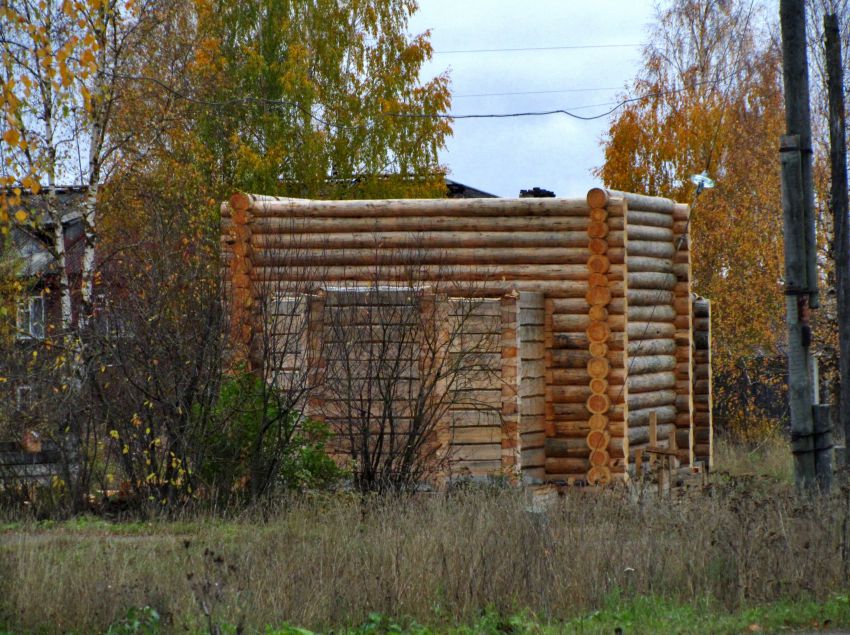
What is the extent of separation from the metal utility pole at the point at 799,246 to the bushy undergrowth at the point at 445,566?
0.71m

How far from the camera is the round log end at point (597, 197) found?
16609 millimetres

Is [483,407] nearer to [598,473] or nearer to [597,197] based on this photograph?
[598,473]

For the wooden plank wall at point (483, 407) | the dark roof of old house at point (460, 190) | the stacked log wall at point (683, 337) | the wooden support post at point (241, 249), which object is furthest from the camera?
the dark roof of old house at point (460, 190)

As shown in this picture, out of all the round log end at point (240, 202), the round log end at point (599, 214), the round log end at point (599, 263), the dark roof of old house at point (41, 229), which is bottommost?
the round log end at point (599, 263)

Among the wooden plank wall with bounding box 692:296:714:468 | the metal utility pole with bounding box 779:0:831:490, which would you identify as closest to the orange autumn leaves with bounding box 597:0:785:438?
the wooden plank wall with bounding box 692:296:714:468

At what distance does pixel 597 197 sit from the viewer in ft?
54.5

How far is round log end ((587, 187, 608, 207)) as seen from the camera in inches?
654

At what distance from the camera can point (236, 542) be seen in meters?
11.6

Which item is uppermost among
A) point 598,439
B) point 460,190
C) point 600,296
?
point 460,190

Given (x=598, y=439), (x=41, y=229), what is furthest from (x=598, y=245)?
(x=41, y=229)

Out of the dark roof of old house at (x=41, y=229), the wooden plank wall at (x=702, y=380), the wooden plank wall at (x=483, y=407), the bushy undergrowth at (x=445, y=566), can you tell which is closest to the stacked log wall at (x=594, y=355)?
the wooden plank wall at (x=483, y=407)

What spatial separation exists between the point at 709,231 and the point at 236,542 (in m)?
20.7

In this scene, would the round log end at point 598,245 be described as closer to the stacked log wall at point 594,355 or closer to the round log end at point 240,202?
the stacked log wall at point 594,355

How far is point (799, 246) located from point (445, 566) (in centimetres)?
505
